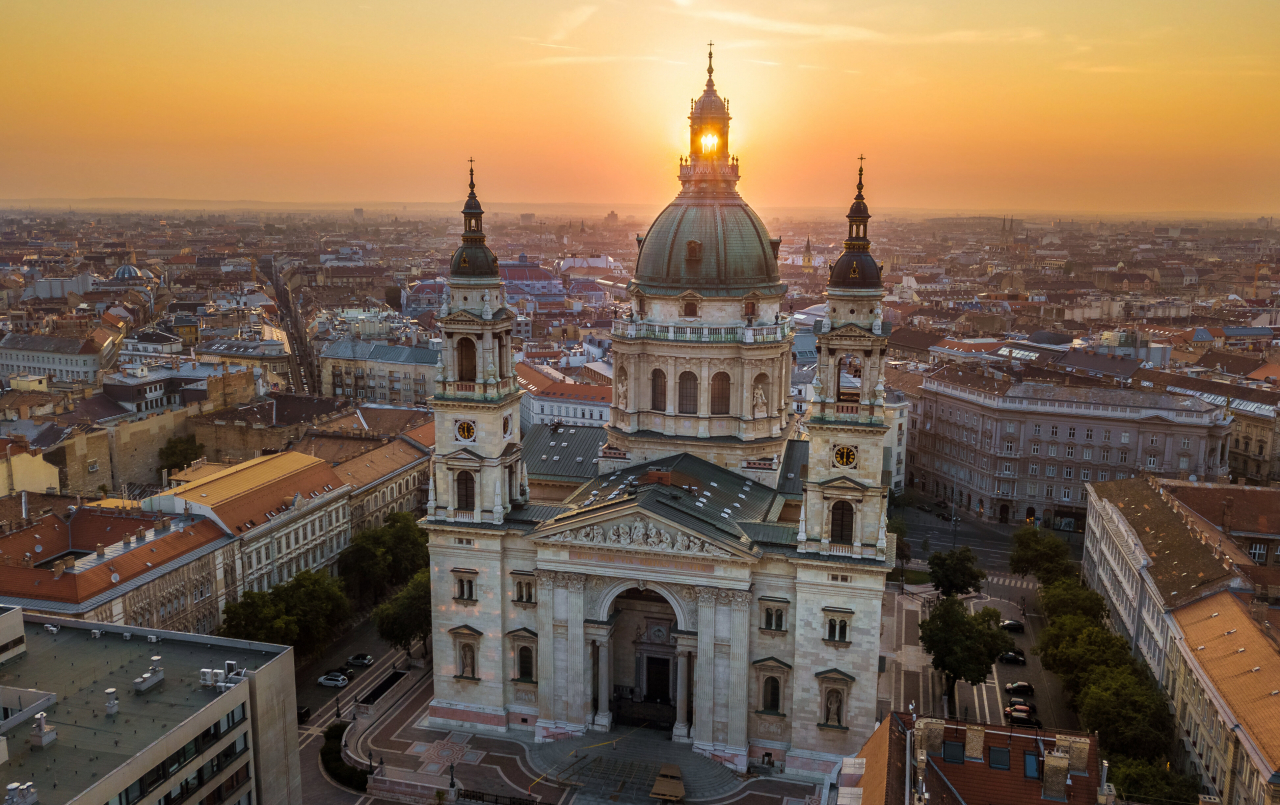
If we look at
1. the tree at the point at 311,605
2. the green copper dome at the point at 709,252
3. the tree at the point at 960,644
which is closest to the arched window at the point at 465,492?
the tree at the point at 311,605

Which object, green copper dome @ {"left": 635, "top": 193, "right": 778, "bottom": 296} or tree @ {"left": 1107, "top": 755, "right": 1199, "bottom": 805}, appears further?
green copper dome @ {"left": 635, "top": 193, "right": 778, "bottom": 296}

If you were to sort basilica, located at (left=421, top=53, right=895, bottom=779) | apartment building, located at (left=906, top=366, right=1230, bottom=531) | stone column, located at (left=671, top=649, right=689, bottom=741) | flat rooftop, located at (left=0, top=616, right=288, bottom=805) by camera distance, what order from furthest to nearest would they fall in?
apartment building, located at (left=906, top=366, right=1230, bottom=531) → stone column, located at (left=671, top=649, right=689, bottom=741) → basilica, located at (left=421, top=53, right=895, bottom=779) → flat rooftop, located at (left=0, top=616, right=288, bottom=805)

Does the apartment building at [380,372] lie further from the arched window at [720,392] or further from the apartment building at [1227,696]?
the apartment building at [1227,696]

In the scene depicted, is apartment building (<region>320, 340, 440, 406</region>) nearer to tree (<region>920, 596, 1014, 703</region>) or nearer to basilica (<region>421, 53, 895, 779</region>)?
basilica (<region>421, 53, 895, 779</region>)

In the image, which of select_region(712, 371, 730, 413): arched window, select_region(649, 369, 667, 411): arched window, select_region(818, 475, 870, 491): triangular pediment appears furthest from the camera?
select_region(649, 369, 667, 411): arched window

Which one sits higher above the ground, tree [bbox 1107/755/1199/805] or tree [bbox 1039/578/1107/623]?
tree [bbox 1039/578/1107/623]

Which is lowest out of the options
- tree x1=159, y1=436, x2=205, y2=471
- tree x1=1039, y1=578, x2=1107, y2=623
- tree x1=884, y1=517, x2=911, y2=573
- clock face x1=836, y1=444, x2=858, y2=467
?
tree x1=884, y1=517, x2=911, y2=573

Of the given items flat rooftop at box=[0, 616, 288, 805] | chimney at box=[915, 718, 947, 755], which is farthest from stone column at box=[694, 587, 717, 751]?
flat rooftop at box=[0, 616, 288, 805]

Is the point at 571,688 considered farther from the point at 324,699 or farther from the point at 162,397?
the point at 162,397
